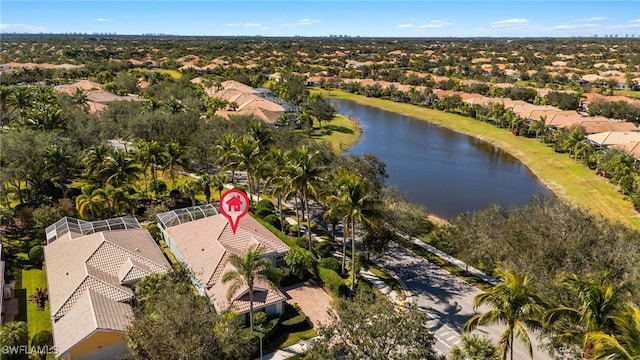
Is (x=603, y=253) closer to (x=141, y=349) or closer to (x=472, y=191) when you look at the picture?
(x=141, y=349)

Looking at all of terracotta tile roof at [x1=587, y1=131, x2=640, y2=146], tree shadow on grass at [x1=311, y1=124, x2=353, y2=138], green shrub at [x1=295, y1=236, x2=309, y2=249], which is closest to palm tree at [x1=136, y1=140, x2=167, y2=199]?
green shrub at [x1=295, y1=236, x2=309, y2=249]

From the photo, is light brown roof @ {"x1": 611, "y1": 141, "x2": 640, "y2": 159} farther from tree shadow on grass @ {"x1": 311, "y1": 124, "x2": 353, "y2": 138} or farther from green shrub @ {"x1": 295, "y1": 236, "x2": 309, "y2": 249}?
green shrub @ {"x1": 295, "y1": 236, "x2": 309, "y2": 249}

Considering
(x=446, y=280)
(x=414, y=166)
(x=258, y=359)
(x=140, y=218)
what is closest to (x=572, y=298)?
(x=446, y=280)

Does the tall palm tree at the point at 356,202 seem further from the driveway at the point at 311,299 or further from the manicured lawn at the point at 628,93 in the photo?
the manicured lawn at the point at 628,93

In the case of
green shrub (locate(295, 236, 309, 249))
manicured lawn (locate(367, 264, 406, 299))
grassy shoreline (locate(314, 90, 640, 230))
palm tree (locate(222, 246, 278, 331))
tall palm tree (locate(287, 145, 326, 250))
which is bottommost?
grassy shoreline (locate(314, 90, 640, 230))

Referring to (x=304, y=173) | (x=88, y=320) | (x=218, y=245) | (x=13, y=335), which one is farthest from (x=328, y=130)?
(x=13, y=335)

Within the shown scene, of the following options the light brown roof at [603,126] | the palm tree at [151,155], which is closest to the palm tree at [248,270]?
the palm tree at [151,155]
